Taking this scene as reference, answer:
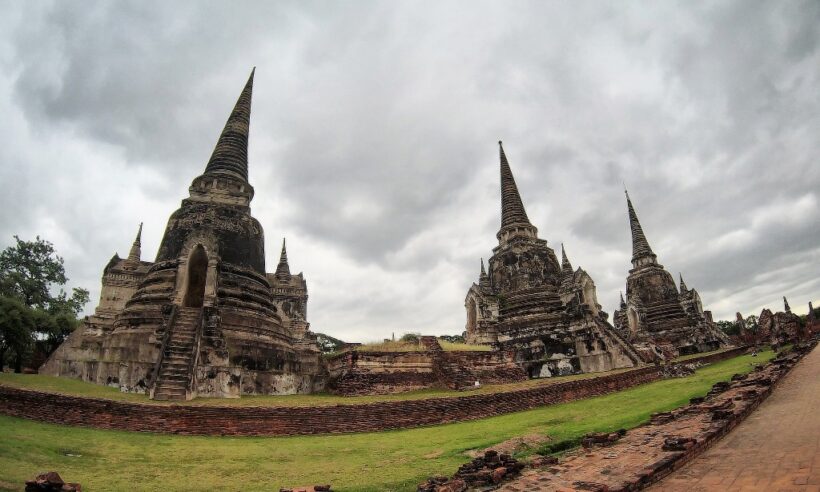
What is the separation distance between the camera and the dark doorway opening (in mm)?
19016

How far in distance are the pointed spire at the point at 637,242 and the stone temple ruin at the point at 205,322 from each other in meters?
34.2

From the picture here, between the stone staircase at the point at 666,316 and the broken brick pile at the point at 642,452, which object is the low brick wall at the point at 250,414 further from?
the stone staircase at the point at 666,316

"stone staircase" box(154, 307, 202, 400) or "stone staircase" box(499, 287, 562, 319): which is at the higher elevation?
"stone staircase" box(499, 287, 562, 319)

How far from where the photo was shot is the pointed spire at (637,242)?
4212 centimetres

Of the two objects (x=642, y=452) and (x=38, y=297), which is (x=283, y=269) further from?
(x=642, y=452)

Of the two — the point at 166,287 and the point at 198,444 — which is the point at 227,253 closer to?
the point at 166,287

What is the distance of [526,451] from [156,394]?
10.6 m

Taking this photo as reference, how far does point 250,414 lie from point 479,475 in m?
7.30

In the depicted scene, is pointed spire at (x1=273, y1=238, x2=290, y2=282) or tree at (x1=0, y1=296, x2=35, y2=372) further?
pointed spire at (x1=273, y1=238, x2=290, y2=282)

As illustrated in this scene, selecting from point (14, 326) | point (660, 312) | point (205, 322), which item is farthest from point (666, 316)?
point (14, 326)

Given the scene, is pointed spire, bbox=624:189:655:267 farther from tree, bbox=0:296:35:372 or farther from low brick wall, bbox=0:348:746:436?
tree, bbox=0:296:35:372

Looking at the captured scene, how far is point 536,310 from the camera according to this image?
27000mm

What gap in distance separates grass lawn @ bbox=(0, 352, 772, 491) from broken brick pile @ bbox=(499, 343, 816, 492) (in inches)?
43.5

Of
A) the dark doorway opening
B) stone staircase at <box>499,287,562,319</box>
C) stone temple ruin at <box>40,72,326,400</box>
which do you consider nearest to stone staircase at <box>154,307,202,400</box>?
stone temple ruin at <box>40,72,326,400</box>
